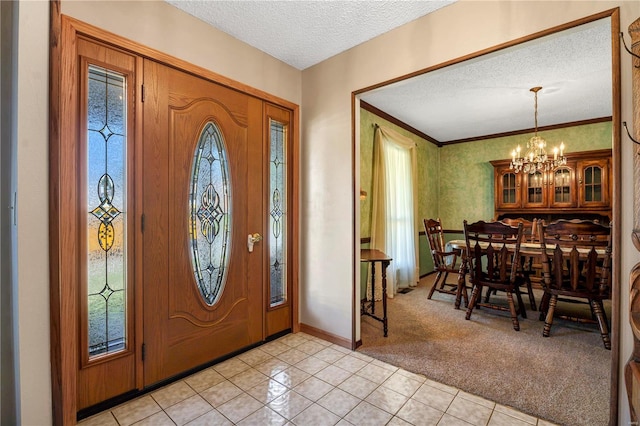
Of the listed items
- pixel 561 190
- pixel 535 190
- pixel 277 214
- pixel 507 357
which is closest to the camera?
pixel 507 357

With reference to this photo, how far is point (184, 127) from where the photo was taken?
2.13 metres

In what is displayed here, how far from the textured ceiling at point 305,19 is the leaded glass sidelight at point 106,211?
2.77 ft

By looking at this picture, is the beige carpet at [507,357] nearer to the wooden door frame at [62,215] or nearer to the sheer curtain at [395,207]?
the sheer curtain at [395,207]

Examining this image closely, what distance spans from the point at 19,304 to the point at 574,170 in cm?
649

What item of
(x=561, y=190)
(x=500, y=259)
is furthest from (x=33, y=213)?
(x=561, y=190)

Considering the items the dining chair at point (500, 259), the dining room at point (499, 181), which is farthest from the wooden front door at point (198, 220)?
the dining chair at point (500, 259)

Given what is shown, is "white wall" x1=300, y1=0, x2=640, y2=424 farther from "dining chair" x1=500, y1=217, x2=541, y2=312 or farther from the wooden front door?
"dining chair" x1=500, y1=217, x2=541, y2=312

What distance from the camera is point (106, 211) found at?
1807mm

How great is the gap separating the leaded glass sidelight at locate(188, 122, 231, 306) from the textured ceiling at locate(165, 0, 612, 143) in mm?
940

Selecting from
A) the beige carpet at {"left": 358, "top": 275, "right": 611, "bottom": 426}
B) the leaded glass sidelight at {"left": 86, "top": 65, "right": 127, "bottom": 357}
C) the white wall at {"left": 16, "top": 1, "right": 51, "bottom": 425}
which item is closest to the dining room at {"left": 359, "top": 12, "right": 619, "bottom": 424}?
the beige carpet at {"left": 358, "top": 275, "right": 611, "bottom": 426}

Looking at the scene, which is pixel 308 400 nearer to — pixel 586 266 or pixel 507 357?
pixel 507 357

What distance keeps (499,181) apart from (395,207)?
2.21 m

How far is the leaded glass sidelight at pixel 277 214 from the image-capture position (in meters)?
2.77

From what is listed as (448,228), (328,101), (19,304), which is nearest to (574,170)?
(448,228)
